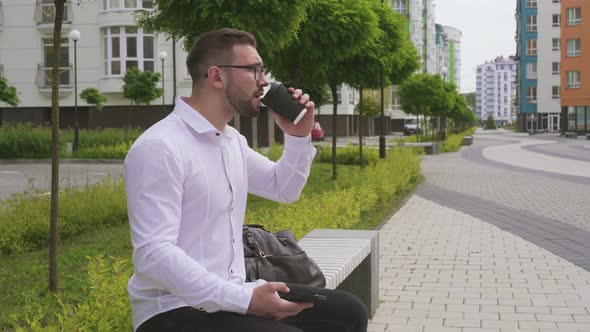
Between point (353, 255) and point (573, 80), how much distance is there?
78.0 metres

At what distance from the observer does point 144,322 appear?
9.76 ft

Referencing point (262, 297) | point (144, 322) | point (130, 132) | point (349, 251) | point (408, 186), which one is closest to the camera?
point (262, 297)

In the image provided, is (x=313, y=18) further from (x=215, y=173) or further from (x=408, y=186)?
(x=215, y=173)

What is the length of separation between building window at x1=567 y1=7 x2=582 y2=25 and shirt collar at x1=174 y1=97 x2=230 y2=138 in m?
80.7

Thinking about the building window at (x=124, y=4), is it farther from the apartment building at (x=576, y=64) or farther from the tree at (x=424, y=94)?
the apartment building at (x=576, y=64)

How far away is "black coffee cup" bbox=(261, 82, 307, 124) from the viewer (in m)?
3.16

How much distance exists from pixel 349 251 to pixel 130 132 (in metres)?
28.9

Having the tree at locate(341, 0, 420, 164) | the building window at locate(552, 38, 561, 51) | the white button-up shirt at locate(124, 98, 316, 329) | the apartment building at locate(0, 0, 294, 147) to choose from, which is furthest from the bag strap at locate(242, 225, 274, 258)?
the building window at locate(552, 38, 561, 51)

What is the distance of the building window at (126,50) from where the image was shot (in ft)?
130

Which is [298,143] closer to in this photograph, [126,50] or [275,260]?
[275,260]

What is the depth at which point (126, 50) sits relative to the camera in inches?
1567

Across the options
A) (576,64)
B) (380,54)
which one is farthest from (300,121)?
(576,64)

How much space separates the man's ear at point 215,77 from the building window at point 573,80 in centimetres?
7983

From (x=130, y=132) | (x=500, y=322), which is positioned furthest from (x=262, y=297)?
(x=130, y=132)
